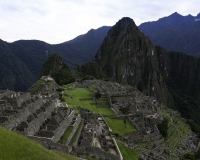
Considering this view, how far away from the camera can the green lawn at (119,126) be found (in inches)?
1630

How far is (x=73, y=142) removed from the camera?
26266mm

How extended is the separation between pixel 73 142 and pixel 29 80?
12096 centimetres

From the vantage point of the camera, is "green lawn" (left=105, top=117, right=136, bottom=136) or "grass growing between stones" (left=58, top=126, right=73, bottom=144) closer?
"grass growing between stones" (left=58, top=126, right=73, bottom=144)

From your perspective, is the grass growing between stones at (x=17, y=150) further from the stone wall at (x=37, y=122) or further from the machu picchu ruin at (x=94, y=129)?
the stone wall at (x=37, y=122)

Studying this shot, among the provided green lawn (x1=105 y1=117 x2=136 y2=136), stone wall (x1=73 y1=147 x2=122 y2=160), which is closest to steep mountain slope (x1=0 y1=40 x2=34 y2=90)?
green lawn (x1=105 y1=117 x2=136 y2=136)

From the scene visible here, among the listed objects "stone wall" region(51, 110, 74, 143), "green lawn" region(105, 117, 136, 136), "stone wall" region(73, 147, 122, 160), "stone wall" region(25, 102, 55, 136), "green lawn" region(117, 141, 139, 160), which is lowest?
"green lawn" region(117, 141, 139, 160)

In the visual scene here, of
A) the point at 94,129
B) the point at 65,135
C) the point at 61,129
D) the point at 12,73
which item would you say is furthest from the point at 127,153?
the point at 12,73

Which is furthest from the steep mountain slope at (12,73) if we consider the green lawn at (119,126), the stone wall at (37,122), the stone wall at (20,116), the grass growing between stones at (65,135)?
the grass growing between stones at (65,135)

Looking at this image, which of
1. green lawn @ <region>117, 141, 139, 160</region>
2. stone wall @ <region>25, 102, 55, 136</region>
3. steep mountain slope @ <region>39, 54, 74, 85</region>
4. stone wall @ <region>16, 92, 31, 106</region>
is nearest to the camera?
stone wall @ <region>25, 102, 55, 136</region>

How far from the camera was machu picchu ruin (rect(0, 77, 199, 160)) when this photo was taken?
24594mm

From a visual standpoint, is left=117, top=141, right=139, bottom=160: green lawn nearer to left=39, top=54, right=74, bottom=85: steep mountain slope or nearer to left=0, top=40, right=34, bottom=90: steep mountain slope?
left=39, top=54, right=74, bottom=85: steep mountain slope

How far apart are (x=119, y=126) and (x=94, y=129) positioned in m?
13.3

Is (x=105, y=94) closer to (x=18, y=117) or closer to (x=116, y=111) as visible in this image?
(x=116, y=111)

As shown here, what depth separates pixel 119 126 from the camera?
1745 inches
